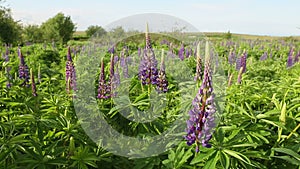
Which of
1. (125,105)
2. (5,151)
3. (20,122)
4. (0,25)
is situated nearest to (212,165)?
(125,105)

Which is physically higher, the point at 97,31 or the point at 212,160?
the point at 97,31

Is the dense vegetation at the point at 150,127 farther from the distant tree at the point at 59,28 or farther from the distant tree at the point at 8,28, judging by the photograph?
the distant tree at the point at 59,28

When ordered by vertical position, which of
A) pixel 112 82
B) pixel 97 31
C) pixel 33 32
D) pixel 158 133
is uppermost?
pixel 97 31

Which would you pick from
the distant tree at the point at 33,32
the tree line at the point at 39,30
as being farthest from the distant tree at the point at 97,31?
the distant tree at the point at 33,32

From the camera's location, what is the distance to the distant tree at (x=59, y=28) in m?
28.7

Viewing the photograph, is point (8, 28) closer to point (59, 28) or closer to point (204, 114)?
→ point (59, 28)

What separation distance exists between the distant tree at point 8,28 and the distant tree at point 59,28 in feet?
13.3

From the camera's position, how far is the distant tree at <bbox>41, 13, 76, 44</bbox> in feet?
94.2

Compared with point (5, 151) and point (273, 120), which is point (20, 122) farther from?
point (273, 120)

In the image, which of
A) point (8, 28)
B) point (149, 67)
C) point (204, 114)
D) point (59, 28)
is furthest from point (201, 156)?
point (59, 28)

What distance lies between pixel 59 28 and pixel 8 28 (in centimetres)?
623

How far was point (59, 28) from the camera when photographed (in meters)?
29.1

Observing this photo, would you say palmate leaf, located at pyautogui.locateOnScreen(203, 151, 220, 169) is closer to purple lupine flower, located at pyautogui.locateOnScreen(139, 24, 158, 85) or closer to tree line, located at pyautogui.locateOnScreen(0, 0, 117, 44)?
purple lupine flower, located at pyautogui.locateOnScreen(139, 24, 158, 85)

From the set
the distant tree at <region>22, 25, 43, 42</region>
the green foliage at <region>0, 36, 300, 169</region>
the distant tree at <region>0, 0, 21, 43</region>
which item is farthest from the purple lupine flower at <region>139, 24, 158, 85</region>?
the distant tree at <region>22, 25, 43, 42</region>
